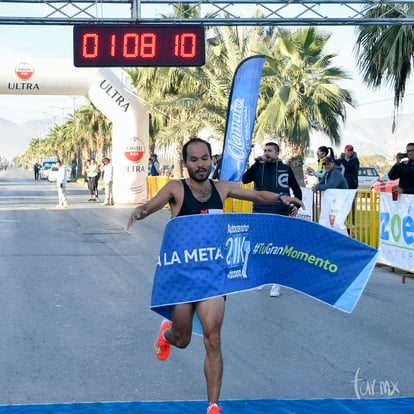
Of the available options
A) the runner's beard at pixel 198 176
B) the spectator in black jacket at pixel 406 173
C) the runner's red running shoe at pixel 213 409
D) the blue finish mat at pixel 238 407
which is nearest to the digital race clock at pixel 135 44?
the spectator in black jacket at pixel 406 173

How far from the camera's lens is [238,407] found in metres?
4.77

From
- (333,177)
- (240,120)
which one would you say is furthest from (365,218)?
(240,120)

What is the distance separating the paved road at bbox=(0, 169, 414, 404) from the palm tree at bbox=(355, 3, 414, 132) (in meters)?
6.87

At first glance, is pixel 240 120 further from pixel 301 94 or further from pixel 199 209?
pixel 301 94

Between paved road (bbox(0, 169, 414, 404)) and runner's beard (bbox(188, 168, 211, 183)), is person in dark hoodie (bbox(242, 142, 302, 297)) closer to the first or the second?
paved road (bbox(0, 169, 414, 404))

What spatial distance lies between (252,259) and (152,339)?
219 centimetres

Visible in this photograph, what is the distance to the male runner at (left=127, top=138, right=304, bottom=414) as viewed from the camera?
4.48 meters

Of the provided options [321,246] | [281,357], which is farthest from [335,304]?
[281,357]

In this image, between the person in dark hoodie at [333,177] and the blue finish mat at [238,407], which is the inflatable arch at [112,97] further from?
the blue finish mat at [238,407]

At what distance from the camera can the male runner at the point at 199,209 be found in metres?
4.48

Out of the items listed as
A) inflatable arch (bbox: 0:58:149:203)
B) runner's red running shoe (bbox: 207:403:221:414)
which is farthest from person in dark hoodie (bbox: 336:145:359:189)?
inflatable arch (bbox: 0:58:149:203)

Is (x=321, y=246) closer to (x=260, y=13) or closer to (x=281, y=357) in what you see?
(x=281, y=357)

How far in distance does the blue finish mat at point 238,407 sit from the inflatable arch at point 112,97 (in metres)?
22.7

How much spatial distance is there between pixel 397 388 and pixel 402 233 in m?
5.94
